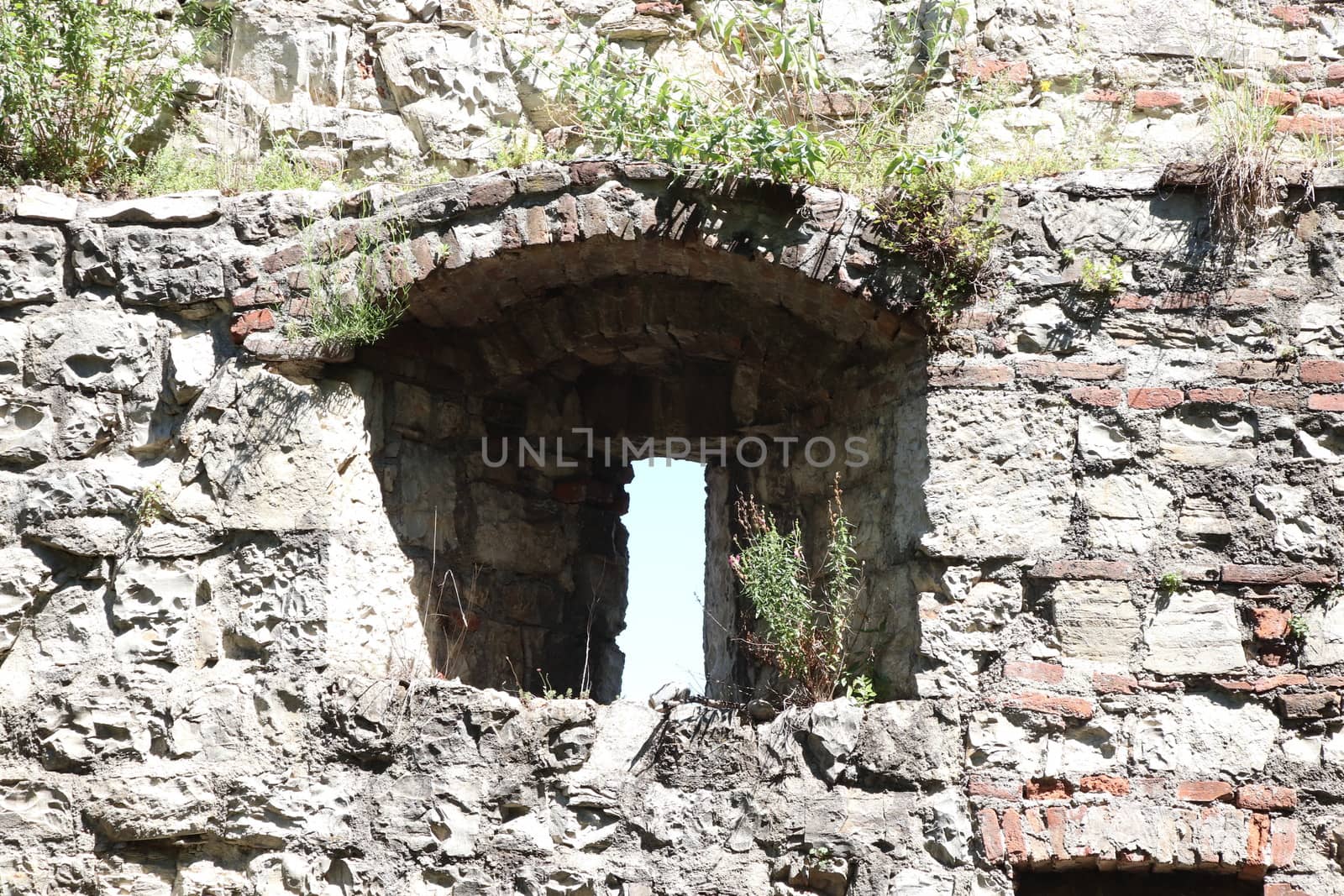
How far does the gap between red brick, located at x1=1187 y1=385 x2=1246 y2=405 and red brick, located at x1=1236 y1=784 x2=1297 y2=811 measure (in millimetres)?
1165

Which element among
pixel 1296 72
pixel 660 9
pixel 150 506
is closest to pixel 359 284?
pixel 150 506

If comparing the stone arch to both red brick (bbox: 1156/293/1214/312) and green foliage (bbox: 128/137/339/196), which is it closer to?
green foliage (bbox: 128/137/339/196)

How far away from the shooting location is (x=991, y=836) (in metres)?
3.97

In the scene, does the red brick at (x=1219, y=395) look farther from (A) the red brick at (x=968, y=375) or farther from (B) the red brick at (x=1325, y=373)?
(A) the red brick at (x=968, y=375)

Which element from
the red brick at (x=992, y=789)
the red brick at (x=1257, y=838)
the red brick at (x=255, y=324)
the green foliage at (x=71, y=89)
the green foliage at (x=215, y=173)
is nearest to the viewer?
the red brick at (x=1257, y=838)

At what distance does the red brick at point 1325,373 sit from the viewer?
4219mm

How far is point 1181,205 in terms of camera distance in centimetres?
439

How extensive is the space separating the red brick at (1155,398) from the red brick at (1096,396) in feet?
0.13

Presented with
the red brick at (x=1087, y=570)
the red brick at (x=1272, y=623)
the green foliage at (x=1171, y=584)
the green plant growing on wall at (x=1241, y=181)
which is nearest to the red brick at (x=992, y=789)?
the red brick at (x=1087, y=570)

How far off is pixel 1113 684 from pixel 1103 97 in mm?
2239

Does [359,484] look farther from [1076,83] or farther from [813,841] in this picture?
[1076,83]

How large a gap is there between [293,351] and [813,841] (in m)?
2.29

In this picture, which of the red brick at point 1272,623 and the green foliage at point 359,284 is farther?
the green foliage at point 359,284

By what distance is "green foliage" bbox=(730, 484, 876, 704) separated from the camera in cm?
431
